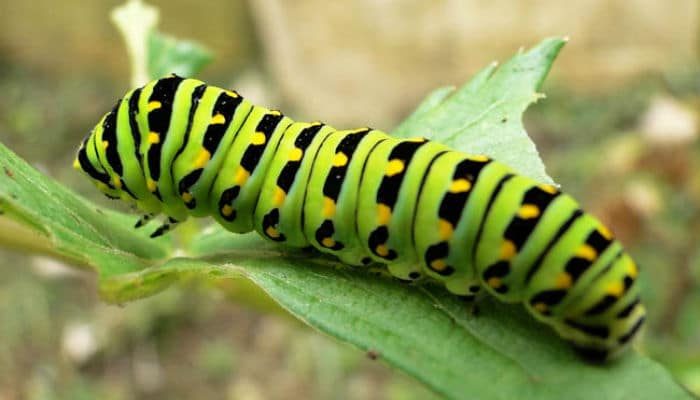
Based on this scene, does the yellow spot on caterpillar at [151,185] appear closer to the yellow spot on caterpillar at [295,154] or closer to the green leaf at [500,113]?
the yellow spot on caterpillar at [295,154]

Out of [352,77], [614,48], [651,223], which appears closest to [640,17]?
[614,48]

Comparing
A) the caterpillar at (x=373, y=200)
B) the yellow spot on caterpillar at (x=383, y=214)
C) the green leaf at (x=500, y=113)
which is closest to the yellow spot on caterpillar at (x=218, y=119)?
the caterpillar at (x=373, y=200)

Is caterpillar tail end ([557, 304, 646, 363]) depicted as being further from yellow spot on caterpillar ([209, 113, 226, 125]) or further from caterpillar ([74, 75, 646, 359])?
yellow spot on caterpillar ([209, 113, 226, 125])

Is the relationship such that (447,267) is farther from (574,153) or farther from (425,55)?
(425,55)

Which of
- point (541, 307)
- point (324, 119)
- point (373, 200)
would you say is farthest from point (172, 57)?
point (324, 119)

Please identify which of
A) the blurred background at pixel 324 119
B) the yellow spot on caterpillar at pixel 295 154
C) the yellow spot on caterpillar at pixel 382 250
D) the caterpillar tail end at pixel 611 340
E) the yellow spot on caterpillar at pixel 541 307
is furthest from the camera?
the blurred background at pixel 324 119

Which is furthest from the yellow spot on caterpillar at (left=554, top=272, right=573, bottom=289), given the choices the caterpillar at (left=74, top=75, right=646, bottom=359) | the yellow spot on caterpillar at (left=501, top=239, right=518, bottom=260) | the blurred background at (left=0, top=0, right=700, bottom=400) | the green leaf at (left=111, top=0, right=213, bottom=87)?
the green leaf at (left=111, top=0, right=213, bottom=87)
